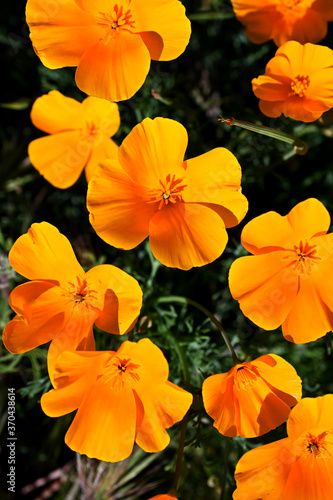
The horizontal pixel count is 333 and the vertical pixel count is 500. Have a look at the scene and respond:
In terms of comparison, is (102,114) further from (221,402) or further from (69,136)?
(221,402)

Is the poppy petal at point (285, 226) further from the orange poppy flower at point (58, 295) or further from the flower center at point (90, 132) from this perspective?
the flower center at point (90, 132)

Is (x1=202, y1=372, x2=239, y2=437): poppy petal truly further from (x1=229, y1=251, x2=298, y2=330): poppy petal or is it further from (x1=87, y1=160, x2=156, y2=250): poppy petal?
(x1=87, y1=160, x2=156, y2=250): poppy petal

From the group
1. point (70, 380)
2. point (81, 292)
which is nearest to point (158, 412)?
point (70, 380)

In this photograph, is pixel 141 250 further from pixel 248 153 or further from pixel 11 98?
pixel 11 98

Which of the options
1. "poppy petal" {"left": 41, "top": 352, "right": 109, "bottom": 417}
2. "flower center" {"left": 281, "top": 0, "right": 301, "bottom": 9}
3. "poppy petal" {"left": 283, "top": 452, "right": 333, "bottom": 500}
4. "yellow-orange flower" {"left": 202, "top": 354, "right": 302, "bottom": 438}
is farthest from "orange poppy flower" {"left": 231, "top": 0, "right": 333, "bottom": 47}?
"poppy petal" {"left": 283, "top": 452, "right": 333, "bottom": 500}

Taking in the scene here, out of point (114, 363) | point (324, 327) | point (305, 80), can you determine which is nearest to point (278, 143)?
point (305, 80)
